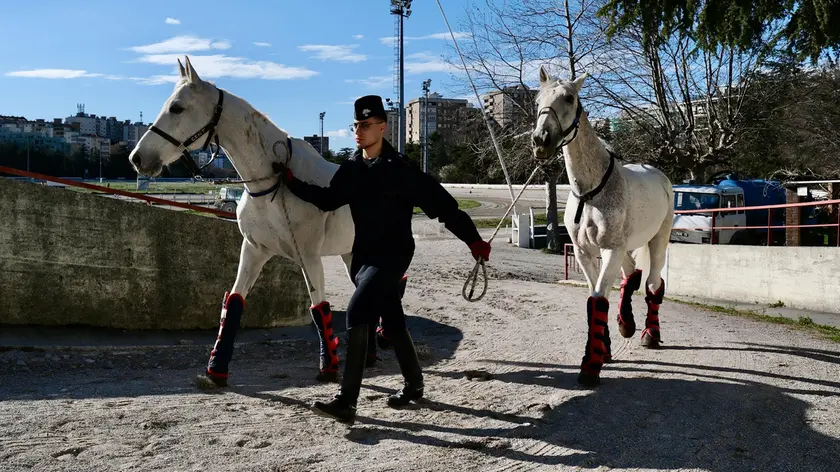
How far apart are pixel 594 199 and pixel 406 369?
2515 mm

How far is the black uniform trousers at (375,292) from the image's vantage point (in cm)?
484

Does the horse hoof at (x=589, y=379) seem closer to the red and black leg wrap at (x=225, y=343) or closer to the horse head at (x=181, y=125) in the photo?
the red and black leg wrap at (x=225, y=343)

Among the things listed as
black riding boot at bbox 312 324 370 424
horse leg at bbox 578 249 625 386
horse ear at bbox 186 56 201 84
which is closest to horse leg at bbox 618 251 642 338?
horse leg at bbox 578 249 625 386

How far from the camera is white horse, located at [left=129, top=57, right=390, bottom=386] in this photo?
565cm

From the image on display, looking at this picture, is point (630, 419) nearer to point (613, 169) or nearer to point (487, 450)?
point (487, 450)

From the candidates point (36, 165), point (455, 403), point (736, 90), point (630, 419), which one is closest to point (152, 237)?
point (455, 403)

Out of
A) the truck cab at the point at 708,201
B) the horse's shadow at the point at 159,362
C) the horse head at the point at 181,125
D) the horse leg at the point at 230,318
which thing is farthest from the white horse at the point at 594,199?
the truck cab at the point at 708,201

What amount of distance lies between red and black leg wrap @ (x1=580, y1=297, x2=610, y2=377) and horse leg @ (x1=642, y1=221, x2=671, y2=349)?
5.80 feet

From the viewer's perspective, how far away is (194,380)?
20.4ft

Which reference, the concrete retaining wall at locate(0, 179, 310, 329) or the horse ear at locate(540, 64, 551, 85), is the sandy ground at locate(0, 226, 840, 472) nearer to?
the concrete retaining wall at locate(0, 179, 310, 329)

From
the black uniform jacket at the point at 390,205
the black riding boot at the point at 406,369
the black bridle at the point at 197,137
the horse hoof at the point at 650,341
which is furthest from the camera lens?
the horse hoof at the point at 650,341

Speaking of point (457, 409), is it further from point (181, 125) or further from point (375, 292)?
point (181, 125)

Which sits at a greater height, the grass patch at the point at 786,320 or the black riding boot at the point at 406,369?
the black riding boot at the point at 406,369

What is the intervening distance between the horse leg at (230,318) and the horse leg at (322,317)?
1.29 feet
